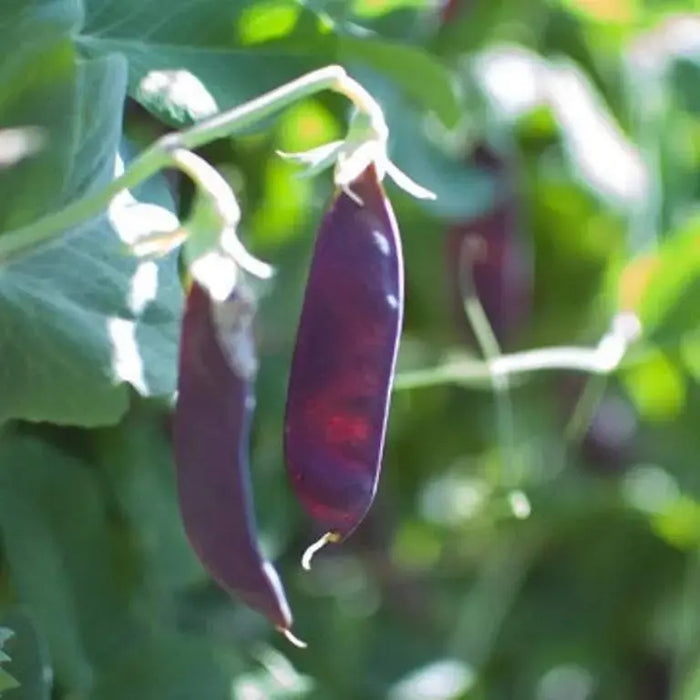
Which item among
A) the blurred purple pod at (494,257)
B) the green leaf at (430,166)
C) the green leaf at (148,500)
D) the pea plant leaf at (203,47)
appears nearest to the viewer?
the pea plant leaf at (203,47)

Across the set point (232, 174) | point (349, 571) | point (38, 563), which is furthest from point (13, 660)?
point (349, 571)

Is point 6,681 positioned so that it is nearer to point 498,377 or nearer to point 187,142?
point 187,142

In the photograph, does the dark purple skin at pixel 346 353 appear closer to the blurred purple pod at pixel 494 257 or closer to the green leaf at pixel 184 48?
the green leaf at pixel 184 48

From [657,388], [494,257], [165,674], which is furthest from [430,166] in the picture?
[165,674]

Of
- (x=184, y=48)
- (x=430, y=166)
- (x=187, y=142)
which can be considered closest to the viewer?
(x=187, y=142)

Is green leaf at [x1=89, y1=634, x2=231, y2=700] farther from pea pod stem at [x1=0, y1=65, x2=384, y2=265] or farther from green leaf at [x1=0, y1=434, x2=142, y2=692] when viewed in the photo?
pea pod stem at [x1=0, y1=65, x2=384, y2=265]

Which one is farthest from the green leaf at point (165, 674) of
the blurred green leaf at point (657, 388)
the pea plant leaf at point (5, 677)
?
the blurred green leaf at point (657, 388)
